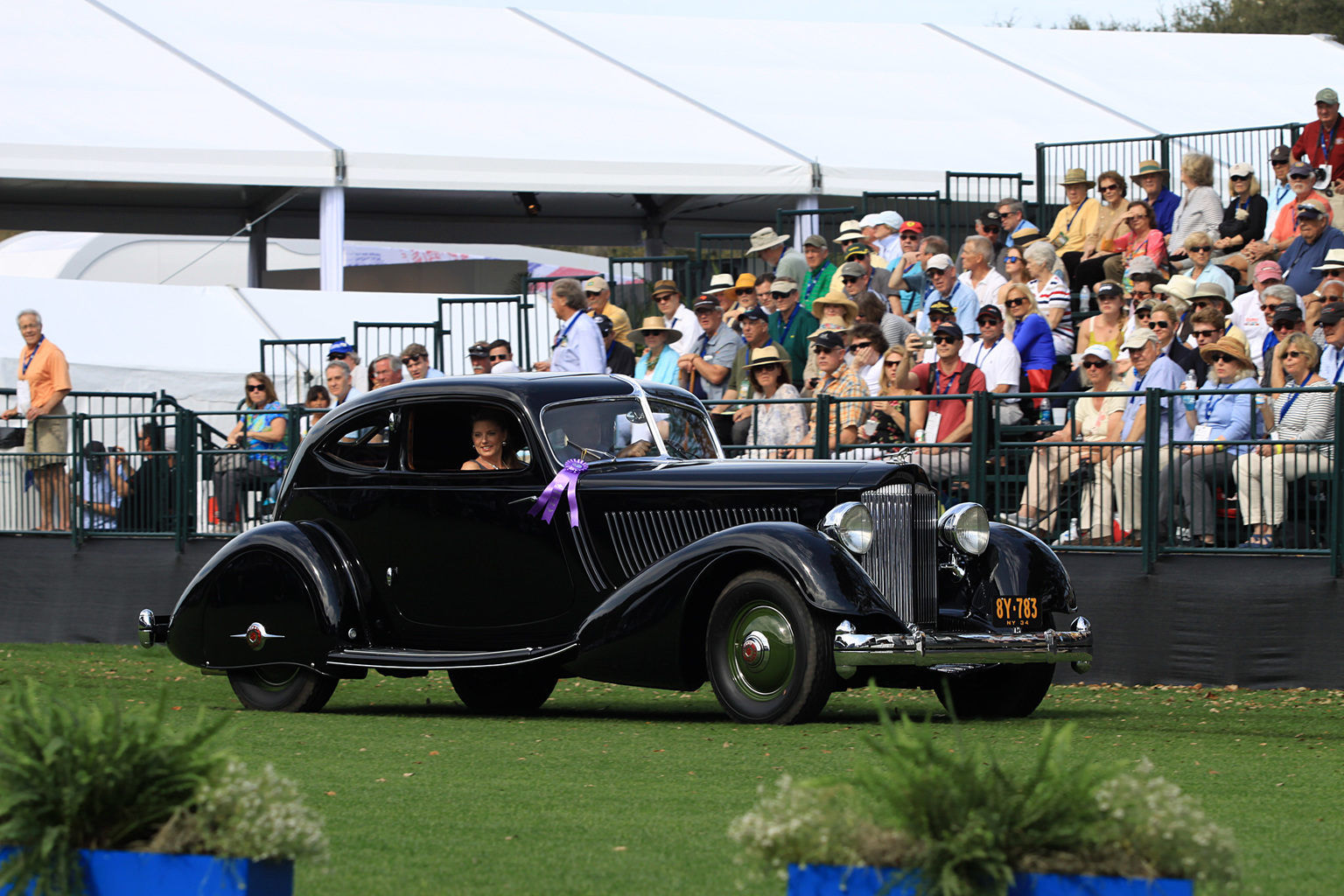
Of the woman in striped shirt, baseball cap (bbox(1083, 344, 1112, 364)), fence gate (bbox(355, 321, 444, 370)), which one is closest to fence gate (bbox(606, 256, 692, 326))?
fence gate (bbox(355, 321, 444, 370))

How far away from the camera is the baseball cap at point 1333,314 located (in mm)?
11016

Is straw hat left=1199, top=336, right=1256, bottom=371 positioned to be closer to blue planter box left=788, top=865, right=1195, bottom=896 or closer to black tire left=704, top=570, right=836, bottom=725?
black tire left=704, top=570, right=836, bottom=725

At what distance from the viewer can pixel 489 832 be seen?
17.7ft

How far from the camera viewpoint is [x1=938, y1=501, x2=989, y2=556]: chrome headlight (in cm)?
887

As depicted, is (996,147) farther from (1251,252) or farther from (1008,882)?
(1008,882)

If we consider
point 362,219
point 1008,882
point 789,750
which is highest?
point 362,219

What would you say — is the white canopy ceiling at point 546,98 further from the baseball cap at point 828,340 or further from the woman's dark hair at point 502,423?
the woman's dark hair at point 502,423

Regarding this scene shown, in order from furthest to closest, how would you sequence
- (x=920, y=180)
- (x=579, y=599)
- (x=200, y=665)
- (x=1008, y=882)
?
(x=920, y=180) → (x=200, y=665) → (x=579, y=599) → (x=1008, y=882)

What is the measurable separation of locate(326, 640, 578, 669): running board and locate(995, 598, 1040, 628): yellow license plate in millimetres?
2213

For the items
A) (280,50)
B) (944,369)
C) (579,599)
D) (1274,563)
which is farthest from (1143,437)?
(280,50)

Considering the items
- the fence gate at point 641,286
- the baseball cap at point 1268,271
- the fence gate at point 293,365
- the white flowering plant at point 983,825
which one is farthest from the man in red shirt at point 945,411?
the fence gate at point 293,365

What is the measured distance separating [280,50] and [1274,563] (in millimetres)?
16817

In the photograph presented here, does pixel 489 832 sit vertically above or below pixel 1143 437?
below

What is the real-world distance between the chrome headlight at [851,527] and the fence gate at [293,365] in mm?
11459
